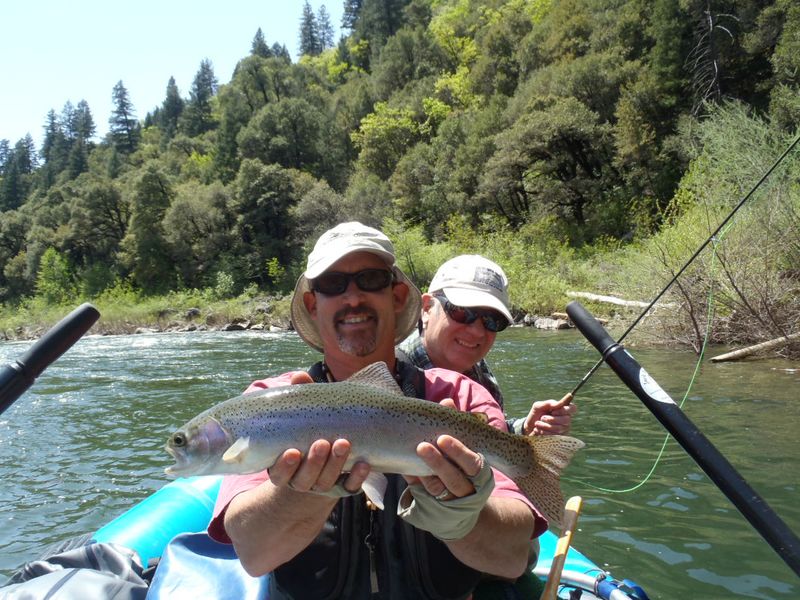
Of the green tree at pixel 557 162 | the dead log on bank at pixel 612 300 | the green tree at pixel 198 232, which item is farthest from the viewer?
the green tree at pixel 198 232

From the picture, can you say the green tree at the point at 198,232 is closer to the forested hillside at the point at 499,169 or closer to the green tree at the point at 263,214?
the forested hillside at the point at 499,169

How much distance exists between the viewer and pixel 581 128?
34281 millimetres

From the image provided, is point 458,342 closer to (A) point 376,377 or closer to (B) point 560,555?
(B) point 560,555

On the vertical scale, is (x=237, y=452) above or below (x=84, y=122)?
below

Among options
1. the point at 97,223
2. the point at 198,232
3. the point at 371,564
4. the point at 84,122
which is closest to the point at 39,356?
the point at 371,564

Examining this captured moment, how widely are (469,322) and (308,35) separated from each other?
5236 inches

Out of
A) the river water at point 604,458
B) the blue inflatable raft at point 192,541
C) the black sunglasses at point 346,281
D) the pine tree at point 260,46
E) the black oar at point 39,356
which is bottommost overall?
the river water at point 604,458

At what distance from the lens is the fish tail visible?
7.22 ft

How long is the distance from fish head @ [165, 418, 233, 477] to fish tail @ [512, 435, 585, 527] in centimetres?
106

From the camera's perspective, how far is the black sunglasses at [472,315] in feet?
12.7

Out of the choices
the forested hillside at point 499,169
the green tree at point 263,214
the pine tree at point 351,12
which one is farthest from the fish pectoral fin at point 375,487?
the pine tree at point 351,12

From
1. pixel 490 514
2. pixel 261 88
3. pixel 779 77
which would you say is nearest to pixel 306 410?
pixel 490 514

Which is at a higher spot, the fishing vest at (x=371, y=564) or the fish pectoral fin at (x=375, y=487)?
the fish pectoral fin at (x=375, y=487)

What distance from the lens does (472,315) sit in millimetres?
3859
